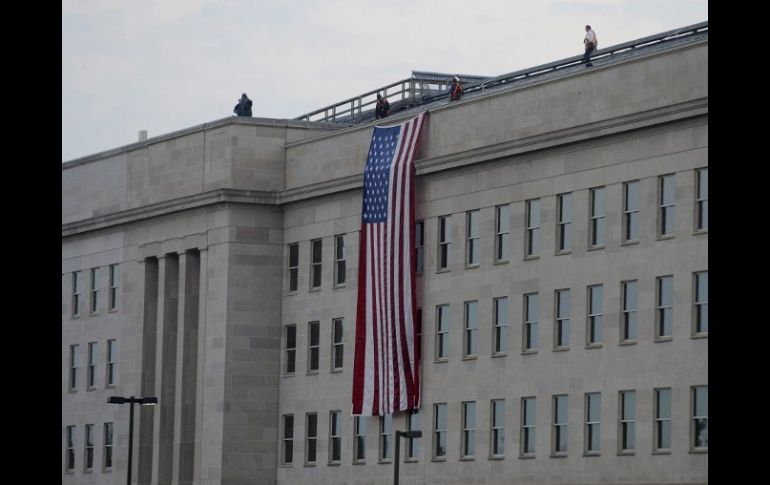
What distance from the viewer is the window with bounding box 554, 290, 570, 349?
6262 centimetres

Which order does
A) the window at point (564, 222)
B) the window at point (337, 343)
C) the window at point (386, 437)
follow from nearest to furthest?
the window at point (564, 222) → the window at point (386, 437) → the window at point (337, 343)

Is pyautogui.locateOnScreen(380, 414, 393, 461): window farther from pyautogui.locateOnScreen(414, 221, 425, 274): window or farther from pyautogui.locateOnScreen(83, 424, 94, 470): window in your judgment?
pyautogui.locateOnScreen(83, 424, 94, 470): window

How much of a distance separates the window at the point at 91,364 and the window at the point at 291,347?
13.5m

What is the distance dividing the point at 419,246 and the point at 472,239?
3.28 meters

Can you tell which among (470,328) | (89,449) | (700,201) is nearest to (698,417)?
(700,201)

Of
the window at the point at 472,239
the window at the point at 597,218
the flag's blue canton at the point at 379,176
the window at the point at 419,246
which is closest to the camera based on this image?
the window at the point at 597,218

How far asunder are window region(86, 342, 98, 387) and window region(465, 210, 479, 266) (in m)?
25.9

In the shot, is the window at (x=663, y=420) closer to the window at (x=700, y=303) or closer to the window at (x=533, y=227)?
the window at (x=700, y=303)

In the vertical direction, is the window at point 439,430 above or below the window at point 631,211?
below

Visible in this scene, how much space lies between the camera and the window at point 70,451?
88.4 meters

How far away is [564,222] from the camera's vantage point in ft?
207

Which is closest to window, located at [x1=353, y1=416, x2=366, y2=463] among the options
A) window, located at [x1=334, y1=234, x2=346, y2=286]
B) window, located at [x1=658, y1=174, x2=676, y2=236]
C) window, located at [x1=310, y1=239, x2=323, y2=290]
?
window, located at [x1=334, y1=234, x2=346, y2=286]

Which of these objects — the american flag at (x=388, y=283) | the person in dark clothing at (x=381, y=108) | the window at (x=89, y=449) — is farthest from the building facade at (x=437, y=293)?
the person in dark clothing at (x=381, y=108)
